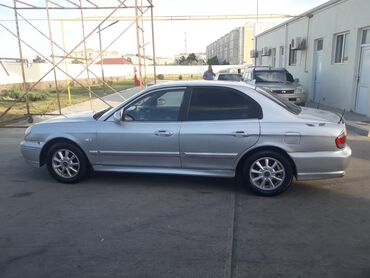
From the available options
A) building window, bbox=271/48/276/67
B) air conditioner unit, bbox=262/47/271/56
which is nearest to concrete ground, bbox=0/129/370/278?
building window, bbox=271/48/276/67

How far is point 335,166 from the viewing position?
4867mm

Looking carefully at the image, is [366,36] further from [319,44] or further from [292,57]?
[292,57]

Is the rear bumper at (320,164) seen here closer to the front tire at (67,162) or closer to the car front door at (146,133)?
the car front door at (146,133)

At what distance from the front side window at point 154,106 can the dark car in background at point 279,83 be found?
8313 mm

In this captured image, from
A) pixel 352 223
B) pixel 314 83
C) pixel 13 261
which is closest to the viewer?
pixel 13 261

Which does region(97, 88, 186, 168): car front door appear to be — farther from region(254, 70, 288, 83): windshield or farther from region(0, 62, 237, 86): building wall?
region(254, 70, 288, 83): windshield

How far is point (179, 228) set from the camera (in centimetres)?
415

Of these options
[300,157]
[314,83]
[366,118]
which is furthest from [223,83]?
[314,83]

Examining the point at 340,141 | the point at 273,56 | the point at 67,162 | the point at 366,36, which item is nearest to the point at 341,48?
the point at 366,36

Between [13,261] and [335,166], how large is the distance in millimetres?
4009

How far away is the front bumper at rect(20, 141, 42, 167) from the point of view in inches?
226

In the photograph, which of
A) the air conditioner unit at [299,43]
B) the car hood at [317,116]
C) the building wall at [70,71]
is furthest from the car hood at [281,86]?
the car hood at [317,116]

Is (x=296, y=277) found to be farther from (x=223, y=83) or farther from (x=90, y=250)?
(x=223, y=83)

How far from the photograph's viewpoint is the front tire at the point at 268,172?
195 inches
